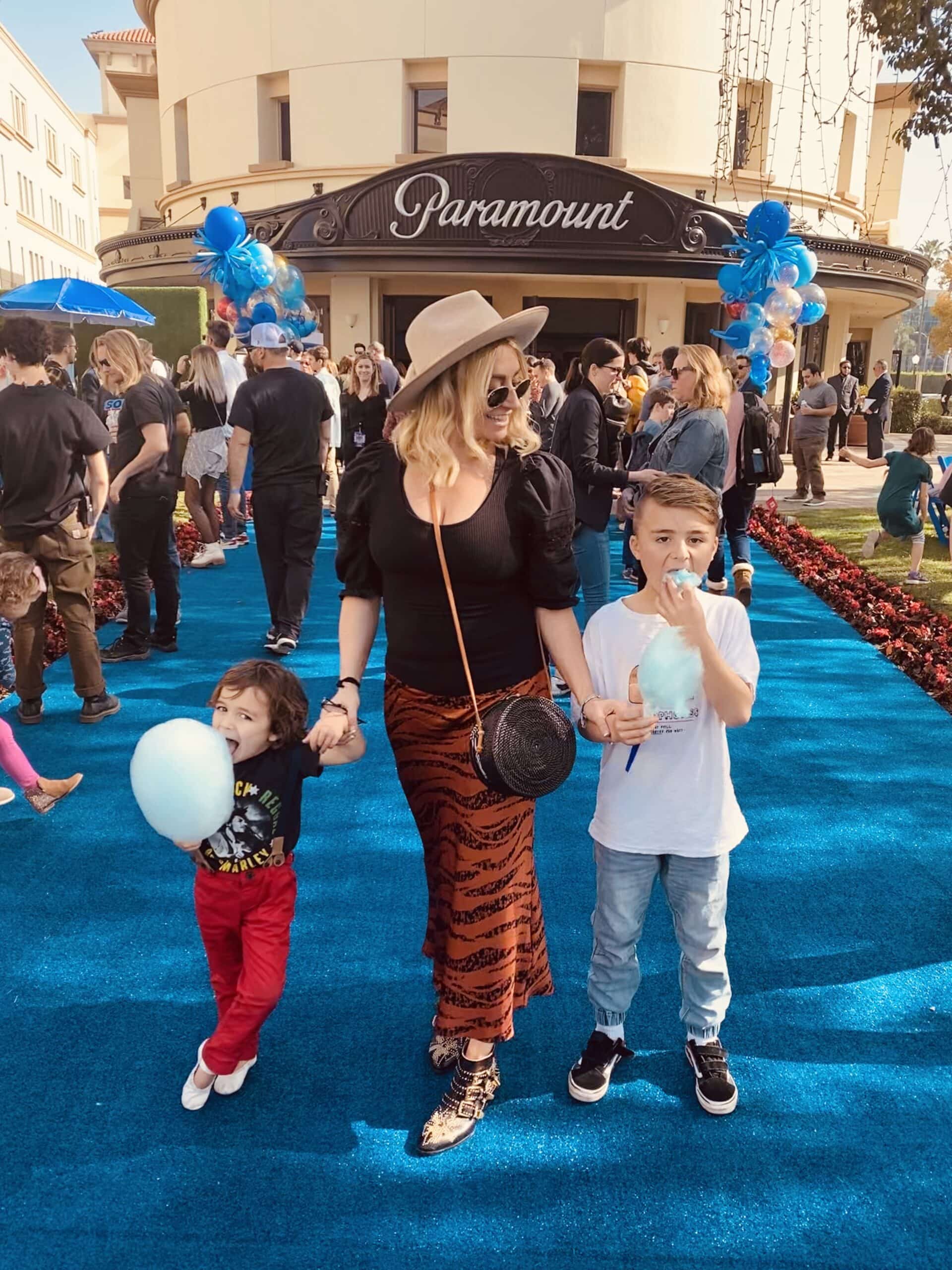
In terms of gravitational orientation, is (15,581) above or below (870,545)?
above

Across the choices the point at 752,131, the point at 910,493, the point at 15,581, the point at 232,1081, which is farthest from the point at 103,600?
the point at 752,131

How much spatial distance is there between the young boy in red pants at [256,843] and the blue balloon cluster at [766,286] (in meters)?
9.66

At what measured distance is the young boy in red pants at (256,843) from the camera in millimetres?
2656

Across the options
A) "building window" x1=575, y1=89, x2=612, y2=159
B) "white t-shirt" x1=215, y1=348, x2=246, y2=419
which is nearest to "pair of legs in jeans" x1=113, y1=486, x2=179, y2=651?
"white t-shirt" x1=215, y1=348, x2=246, y2=419

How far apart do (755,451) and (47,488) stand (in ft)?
17.8

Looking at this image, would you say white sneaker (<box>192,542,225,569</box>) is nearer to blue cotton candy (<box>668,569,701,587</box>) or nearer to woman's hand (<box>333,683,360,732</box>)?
woman's hand (<box>333,683,360,732</box>)

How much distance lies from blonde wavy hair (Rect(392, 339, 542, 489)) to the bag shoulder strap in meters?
0.07

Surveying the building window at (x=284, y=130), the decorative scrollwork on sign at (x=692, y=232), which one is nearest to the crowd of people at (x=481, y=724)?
the decorative scrollwork on sign at (x=692, y=232)

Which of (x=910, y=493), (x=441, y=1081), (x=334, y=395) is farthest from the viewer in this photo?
(x=334, y=395)

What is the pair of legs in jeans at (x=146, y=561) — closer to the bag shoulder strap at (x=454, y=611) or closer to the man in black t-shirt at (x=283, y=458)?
the man in black t-shirt at (x=283, y=458)

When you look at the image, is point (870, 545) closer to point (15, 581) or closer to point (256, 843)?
point (15, 581)

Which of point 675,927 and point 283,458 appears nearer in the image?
point 675,927

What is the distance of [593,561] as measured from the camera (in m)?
6.29

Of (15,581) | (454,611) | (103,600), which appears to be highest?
(454,611)
